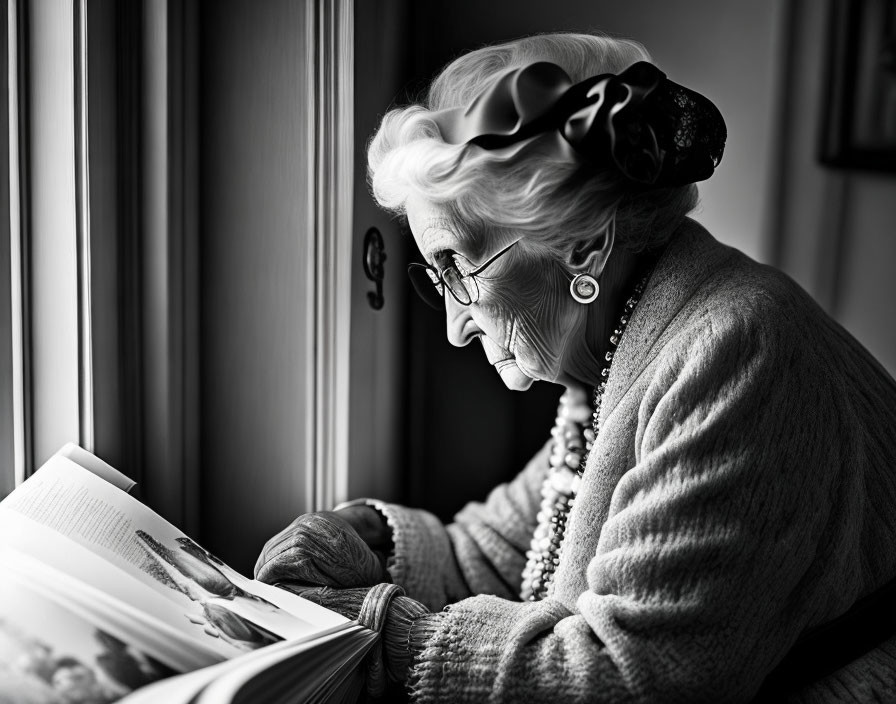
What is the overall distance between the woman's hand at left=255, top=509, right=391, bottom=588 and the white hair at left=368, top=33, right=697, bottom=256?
396 millimetres

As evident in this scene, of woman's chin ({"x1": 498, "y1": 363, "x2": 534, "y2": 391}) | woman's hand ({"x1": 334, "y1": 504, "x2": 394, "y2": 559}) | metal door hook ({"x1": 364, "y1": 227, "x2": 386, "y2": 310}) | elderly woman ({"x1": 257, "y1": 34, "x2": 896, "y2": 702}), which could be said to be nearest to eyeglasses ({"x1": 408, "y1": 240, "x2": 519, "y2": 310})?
elderly woman ({"x1": 257, "y1": 34, "x2": 896, "y2": 702})

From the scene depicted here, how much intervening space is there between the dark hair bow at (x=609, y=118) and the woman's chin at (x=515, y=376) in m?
0.29

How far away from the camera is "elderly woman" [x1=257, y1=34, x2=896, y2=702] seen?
680 mm

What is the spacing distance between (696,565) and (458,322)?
16.7 inches

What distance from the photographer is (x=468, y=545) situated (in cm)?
116

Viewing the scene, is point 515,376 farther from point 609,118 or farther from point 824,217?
point 824,217

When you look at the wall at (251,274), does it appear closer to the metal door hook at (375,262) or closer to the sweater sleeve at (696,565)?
the metal door hook at (375,262)

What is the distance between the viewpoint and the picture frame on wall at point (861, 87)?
1.41 metres

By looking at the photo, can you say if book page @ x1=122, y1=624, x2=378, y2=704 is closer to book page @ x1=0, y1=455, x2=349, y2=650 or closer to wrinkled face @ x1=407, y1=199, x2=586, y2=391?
book page @ x1=0, y1=455, x2=349, y2=650

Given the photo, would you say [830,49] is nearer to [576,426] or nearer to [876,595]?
[576,426]

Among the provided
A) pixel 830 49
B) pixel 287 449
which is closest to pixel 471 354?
pixel 287 449

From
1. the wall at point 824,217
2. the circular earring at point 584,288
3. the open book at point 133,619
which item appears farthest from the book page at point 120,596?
the wall at point 824,217

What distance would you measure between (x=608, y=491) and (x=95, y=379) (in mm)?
592

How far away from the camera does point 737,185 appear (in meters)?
1.48
